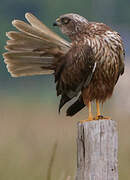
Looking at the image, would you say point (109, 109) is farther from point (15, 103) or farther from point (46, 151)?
point (15, 103)

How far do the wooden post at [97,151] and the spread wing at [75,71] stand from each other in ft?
2.39

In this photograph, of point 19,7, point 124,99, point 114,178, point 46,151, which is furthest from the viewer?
point 19,7

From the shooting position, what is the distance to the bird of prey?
5184 millimetres

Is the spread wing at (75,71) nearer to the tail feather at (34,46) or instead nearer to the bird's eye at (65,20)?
the tail feather at (34,46)

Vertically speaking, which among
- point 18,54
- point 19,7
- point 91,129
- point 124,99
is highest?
point 19,7

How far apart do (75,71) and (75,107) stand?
375 millimetres

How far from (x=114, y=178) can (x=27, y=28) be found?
173 centimetres

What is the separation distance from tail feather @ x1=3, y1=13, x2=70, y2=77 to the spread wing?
Result: 176 millimetres

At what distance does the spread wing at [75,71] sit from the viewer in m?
5.16

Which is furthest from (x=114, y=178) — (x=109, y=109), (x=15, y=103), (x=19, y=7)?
(x=19, y=7)

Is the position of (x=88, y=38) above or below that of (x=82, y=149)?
above

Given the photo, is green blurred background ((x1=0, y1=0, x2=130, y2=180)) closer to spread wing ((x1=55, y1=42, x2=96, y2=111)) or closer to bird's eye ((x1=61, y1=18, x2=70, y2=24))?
spread wing ((x1=55, y1=42, x2=96, y2=111))

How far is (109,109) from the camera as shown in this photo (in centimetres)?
689

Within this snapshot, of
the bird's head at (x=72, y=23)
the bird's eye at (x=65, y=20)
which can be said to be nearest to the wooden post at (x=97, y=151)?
the bird's head at (x=72, y=23)
